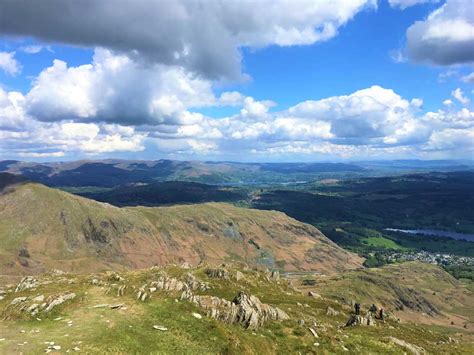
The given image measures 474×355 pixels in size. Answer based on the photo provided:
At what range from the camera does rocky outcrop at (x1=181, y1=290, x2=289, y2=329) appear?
56406 millimetres

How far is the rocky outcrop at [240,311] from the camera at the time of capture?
5641 cm

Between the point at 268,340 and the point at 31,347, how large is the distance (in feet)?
91.8

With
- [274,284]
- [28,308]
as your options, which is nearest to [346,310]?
[274,284]

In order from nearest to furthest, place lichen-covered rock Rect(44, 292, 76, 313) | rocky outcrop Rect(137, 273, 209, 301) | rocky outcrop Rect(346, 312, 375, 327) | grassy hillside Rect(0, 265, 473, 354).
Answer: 1. grassy hillside Rect(0, 265, 473, 354)
2. lichen-covered rock Rect(44, 292, 76, 313)
3. rocky outcrop Rect(137, 273, 209, 301)
4. rocky outcrop Rect(346, 312, 375, 327)

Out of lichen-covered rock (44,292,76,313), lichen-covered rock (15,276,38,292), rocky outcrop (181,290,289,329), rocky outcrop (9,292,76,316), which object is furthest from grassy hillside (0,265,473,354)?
lichen-covered rock (15,276,38,292)

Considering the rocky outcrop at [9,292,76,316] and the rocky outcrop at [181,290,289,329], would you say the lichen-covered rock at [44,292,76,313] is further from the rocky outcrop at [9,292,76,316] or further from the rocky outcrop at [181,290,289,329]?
the rocky outcrop at [181,290,289,329]

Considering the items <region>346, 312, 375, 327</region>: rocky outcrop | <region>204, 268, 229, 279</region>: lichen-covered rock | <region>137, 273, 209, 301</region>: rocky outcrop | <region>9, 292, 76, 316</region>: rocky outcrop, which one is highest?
<region>9, 292, 76, 316</region>: rocky outcrop

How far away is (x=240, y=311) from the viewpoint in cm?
5816

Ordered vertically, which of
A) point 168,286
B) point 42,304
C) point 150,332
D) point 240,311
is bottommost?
point 168,286

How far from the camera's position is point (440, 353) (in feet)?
212

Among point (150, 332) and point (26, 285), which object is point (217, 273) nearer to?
point (26, 285)

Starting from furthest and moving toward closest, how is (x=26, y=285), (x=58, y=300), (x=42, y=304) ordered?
(x=26, y=285) → (x=58, y=300) → (x=42, y=304)

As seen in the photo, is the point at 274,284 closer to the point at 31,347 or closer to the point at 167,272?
the point at 167,272

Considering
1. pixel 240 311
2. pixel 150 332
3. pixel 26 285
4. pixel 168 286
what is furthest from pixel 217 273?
pixel 150 332
